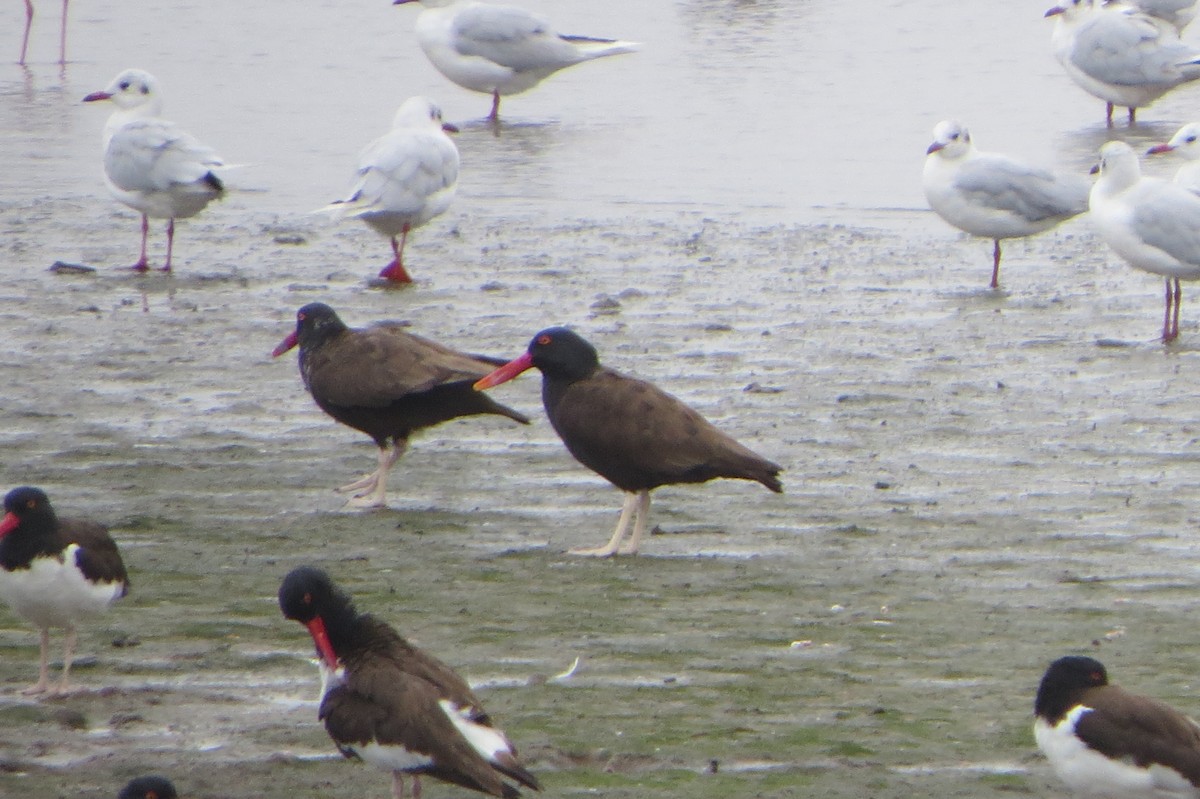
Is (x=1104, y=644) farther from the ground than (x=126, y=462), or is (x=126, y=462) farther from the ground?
(x=1104, y=644)

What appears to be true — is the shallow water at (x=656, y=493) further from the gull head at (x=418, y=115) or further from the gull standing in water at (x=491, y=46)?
the gull standing in water at (x=491, y=46)

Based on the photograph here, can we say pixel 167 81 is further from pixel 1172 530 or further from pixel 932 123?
pixel 1172 530

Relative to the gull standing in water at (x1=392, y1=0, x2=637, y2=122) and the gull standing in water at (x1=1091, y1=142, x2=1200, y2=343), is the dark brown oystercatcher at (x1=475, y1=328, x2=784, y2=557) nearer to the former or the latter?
the gull standing in water at (x1=1091, y1=142, x2=1200, y2=343)

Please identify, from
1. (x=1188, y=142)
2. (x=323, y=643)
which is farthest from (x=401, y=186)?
(x=323, y=643)

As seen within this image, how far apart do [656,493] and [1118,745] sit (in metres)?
3.74

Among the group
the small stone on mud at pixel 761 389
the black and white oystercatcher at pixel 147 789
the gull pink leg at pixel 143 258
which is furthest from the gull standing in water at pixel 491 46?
the black and white oystercatcher at pixel 147 789

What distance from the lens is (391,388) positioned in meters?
8.26

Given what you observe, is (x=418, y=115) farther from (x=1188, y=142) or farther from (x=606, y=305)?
(x=1188, y=142)

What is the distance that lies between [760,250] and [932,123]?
18.3 feet

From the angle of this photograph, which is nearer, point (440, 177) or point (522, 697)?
point (522, 697)

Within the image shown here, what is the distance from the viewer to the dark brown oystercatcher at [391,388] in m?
8.27

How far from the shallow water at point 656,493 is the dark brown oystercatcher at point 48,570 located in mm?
208

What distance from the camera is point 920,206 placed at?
14.9m

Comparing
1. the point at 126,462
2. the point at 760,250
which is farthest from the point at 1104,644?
the point at 760,250
